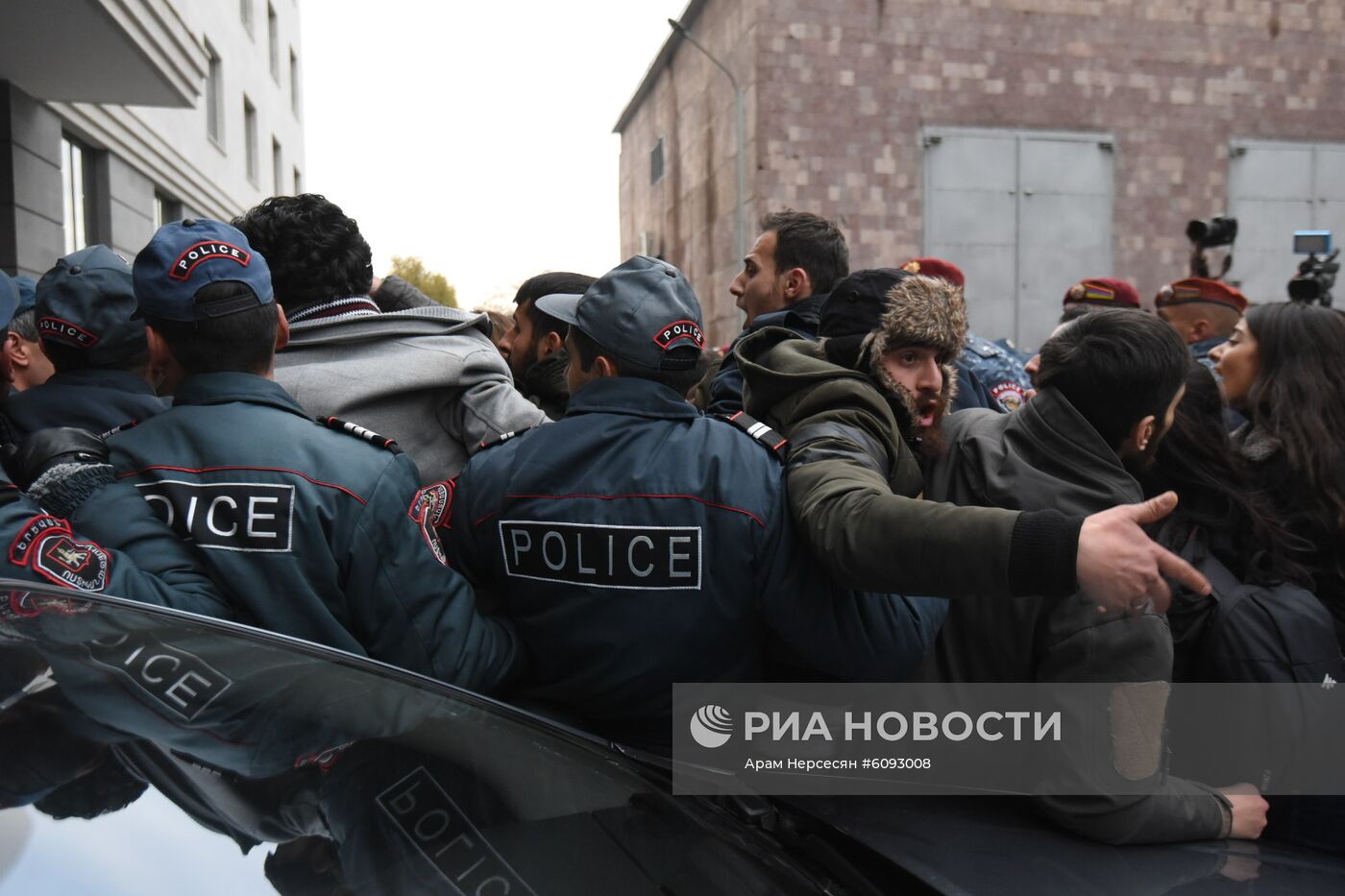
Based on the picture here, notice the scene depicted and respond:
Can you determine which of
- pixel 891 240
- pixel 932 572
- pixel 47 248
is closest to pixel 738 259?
pixel 891 240

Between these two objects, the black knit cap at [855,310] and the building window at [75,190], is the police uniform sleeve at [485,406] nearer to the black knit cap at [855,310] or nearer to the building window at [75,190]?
the black knit cap at [855,310]

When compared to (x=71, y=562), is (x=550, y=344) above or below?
above

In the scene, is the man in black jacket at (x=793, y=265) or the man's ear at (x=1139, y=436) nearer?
the man's ear at (x=1139, y=436)

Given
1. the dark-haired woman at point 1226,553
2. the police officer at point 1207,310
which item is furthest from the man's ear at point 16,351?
the police officer at point 1207,310

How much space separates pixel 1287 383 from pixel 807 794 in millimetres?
1646

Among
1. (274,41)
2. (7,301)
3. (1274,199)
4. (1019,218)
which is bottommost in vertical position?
(7,301)

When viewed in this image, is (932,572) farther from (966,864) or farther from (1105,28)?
(1105,28)

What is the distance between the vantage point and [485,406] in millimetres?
2355

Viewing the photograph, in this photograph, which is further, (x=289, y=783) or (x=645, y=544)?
(x=645, y=544)

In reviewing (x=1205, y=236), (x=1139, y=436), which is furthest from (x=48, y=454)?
(x=1205, y=236)

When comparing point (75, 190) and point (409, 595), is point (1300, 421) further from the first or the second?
point (75, 190)

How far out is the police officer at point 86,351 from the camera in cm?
225

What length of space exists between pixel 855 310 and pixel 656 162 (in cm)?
2287

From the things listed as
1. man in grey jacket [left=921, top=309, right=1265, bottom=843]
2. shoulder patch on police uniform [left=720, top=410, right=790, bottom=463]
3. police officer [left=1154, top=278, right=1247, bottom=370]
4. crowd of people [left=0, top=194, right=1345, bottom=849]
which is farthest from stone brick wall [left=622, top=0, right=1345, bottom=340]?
shoulder patch on police uniform [left=720, top=410, right=790, bottom=463]
